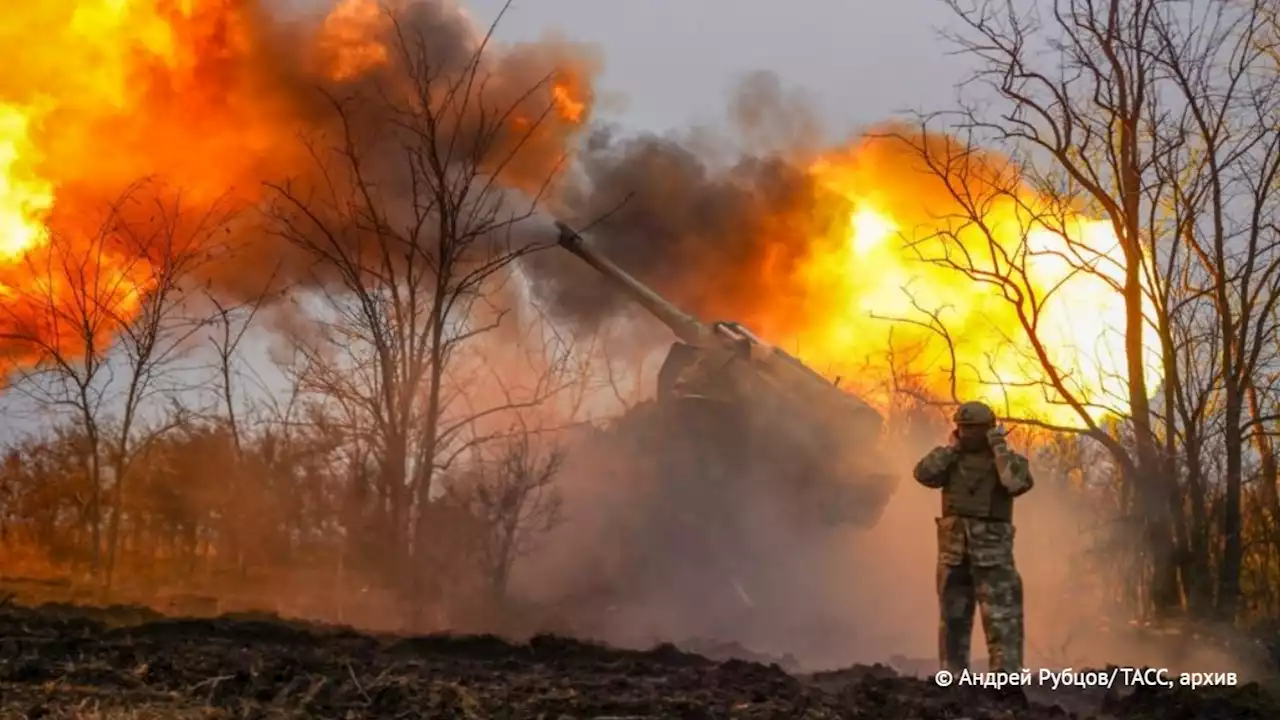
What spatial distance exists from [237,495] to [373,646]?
8900 mm

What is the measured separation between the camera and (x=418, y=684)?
611 centimetres

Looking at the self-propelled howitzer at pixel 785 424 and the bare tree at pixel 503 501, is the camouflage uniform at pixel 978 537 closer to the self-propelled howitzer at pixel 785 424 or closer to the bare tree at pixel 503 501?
the bare tree at pixel 503 501

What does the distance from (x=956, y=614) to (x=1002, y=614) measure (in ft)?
1.31

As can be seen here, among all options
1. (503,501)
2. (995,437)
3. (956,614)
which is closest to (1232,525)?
(995,437)

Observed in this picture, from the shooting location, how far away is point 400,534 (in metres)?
10.2

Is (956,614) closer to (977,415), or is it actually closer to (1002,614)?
(1002,614)

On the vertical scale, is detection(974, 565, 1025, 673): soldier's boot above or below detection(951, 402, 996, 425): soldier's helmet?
below

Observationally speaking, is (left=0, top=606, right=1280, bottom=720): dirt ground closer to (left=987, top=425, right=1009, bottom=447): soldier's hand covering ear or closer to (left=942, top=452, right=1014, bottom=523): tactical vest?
(left=942, top=452, right=1014, bottom=523): tactical vest

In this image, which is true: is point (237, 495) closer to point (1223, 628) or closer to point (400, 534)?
point (400, 534)

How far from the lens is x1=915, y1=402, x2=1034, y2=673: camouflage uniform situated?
29.9 feet

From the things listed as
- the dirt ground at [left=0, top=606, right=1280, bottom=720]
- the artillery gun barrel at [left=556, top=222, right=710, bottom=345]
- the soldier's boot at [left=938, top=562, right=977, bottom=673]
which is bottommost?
the dirt ground at [left=0, top=606, right=1280, bottom=720]

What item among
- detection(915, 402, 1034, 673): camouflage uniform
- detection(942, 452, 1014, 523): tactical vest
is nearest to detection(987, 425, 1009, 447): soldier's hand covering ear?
detection(915, 402, 1034, 673): camouflage uniform

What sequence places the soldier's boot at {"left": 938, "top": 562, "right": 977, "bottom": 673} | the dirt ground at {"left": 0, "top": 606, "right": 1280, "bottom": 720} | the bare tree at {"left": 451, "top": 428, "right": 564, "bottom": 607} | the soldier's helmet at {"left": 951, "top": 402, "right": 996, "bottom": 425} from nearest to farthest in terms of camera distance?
1. the dirt ground at {"left": 0, "top": 606, "right": 1280, "bottom": 720}
2. the soldier's boot at {"left": 938, "top": 562, "right": 977, "bottom": 673}
3. the soldier's helmet at {"left": 951, "top": 402, "right": 996, "bottom": 425}
4. the bare tree at {"left": 451, "top": 428, "right": 564, "bottom": 607}

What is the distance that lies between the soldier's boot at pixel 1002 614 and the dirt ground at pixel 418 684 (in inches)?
21.6
